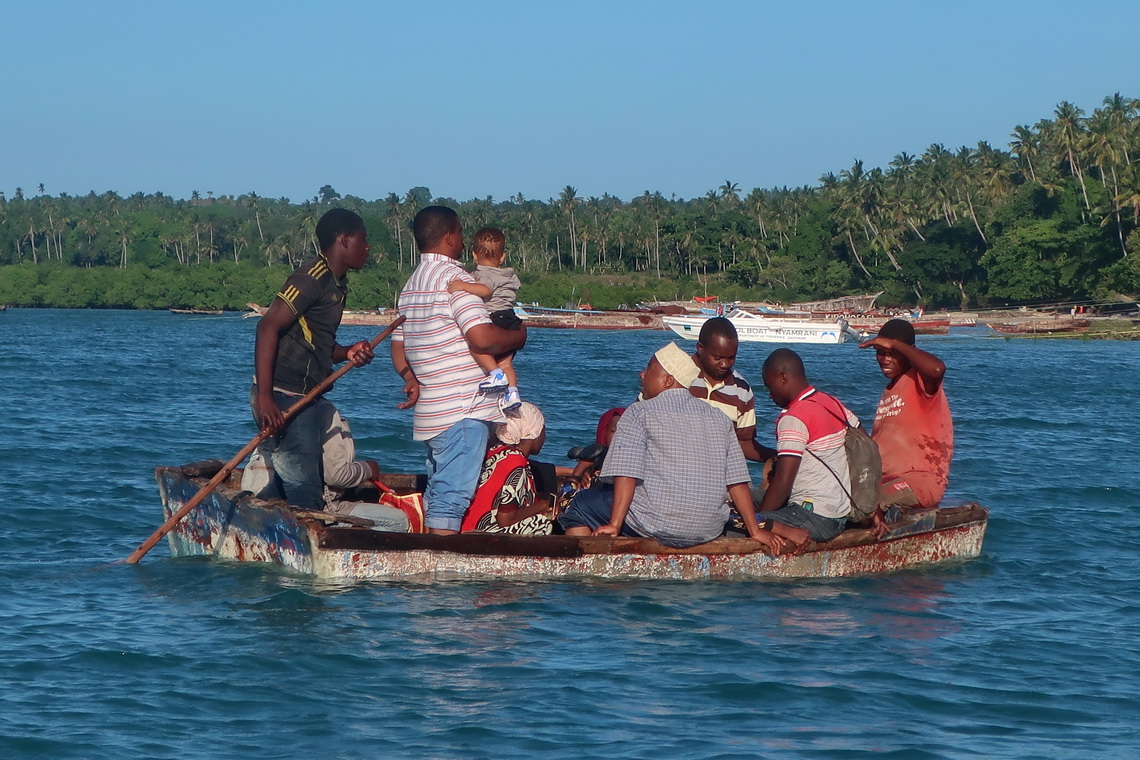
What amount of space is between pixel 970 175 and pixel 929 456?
96622 millimetres

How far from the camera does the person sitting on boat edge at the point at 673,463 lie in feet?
26.2

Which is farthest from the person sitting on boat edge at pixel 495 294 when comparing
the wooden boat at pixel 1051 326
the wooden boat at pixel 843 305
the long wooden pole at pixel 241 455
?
the wooden boat at pixel 843 305

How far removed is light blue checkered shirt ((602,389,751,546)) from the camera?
Answer: 7.98 meters

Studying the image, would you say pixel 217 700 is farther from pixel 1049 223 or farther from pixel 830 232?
pixel 830 232

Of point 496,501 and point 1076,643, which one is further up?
point 496,501

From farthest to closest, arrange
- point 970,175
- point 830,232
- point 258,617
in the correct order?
point 830,232, point 970,175, point 258,617

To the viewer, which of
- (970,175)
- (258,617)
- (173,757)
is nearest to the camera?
(173,757)

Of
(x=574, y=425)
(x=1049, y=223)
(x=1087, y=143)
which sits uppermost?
(x=1087, y=143)

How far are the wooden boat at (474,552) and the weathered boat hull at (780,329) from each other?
66.2 m

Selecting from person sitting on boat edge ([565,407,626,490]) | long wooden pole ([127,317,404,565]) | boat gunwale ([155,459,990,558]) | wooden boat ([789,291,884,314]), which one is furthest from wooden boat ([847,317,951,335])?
long wooden pole ([127,317,404,565])

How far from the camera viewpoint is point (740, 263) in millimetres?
115625

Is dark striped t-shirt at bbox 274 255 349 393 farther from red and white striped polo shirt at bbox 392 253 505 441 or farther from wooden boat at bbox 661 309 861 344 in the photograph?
wooden boat at bbox 661 309 861 344

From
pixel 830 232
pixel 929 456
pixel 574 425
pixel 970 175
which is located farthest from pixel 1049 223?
pixel 929 456

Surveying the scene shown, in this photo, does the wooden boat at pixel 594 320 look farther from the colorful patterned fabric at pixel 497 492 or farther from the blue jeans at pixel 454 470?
the blue jeans at pixel 454 470
